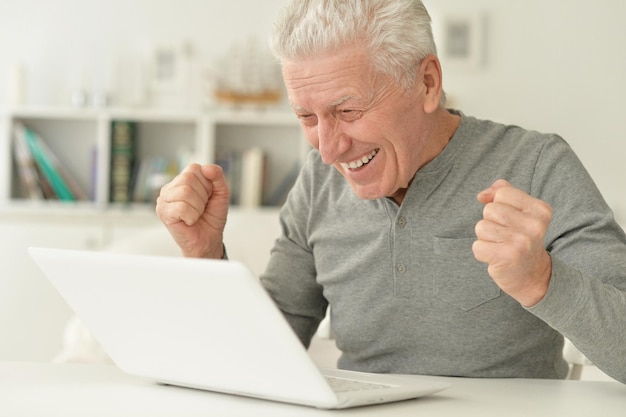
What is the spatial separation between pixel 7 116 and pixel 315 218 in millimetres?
3024

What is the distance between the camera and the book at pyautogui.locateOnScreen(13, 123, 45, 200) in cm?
436

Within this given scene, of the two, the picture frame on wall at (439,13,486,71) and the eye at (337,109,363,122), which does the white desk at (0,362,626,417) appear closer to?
the eye at (337,109,363,122)

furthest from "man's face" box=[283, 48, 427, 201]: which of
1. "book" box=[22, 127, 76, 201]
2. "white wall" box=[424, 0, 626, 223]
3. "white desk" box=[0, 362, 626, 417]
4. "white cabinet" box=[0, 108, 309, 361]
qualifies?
"book" box=[22, 127, 76, 201]

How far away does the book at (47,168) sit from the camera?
4379mm

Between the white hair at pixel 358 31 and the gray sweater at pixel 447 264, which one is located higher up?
the white hair at pixel 358 31

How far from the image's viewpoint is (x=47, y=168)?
4.39m

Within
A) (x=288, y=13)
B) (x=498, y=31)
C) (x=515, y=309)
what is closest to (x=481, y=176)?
(x=515, y=309)

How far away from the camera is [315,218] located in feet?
5.52

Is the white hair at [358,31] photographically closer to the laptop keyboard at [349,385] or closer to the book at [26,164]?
the laptop keyboard at [349,385]

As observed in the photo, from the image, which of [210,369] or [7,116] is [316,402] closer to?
[210,369]

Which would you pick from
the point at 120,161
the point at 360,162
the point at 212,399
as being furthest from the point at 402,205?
the point at 120,161

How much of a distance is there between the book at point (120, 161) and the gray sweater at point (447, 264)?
2865mm

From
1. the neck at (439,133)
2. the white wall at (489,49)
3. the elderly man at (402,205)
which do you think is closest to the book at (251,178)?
the white wall at (489,49)

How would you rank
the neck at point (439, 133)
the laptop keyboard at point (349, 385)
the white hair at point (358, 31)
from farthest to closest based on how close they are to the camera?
the neck at point (439, 133) < the white hair at point (358, 31) < the laptop keyboard at point (349, 385)
